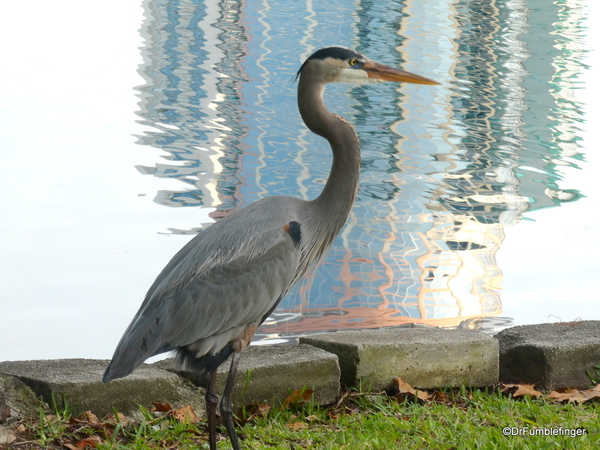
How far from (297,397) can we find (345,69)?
1.50 meters

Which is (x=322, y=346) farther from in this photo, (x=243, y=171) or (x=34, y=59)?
(x=34, y=59)

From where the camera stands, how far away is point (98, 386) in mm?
3043

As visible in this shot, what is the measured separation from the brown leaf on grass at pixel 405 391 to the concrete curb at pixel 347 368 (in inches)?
1.5

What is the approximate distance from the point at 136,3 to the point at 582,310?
18875mm

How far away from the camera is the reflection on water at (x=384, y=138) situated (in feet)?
19.7

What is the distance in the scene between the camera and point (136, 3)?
21781mm

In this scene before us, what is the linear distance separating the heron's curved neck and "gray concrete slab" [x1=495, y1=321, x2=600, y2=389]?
45.9 inches

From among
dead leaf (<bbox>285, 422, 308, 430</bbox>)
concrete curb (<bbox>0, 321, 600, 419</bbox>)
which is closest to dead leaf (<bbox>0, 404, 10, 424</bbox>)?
concrete curb (<bbox>0, 321, 600, 419</bbox>)

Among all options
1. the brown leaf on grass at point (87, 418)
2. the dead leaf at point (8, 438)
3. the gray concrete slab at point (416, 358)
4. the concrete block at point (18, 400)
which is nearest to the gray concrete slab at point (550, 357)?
the gray concrete slab at point (416, 358)

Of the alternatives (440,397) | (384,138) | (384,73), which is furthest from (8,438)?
(384,138)

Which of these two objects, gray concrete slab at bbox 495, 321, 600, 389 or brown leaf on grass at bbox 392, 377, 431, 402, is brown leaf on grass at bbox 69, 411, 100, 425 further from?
gray concrete slab at bbox 495, 321, 600, 389

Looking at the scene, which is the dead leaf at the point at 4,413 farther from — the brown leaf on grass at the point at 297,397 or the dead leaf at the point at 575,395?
the dead leaf at the point at 575,395

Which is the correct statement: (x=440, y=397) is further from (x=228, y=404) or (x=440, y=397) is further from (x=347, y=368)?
(x=228, y=404)

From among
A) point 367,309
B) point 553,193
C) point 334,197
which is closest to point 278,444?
point 334,197
